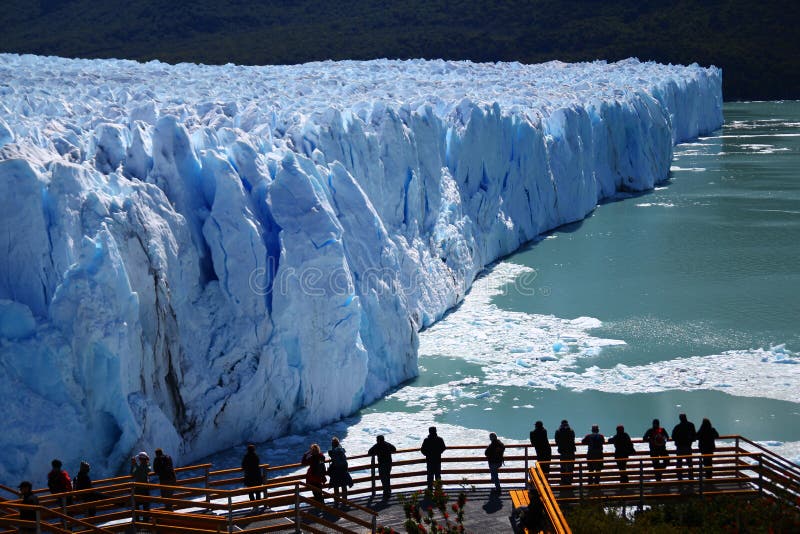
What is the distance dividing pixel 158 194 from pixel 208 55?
50696 mm

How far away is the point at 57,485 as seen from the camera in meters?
8.08

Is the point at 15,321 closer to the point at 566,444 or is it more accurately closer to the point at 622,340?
the point at 566,444

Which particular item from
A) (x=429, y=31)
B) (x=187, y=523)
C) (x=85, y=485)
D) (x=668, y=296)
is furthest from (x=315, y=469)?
(x=429, y=31)

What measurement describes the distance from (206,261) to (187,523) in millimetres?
4931

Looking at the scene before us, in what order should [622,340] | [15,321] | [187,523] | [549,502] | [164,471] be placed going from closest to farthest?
[549,502], [187,523], [164,471], [15,321], [622,340]

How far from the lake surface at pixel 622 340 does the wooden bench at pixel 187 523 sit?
3498mm

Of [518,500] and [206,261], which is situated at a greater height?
[206,261]

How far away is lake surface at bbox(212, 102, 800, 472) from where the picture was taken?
1254 centimetres

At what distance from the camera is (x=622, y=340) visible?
15.7m

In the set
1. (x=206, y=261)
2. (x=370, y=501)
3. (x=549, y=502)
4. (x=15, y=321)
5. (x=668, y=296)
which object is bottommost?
(x=668, y=296)

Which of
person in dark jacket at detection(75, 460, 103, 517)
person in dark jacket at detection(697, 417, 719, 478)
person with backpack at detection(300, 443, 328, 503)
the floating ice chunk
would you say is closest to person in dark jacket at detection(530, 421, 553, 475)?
person in dark jacket at detection(697, 417, 719, 478)

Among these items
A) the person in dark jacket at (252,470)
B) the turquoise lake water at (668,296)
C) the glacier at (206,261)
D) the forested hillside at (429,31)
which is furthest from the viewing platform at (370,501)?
the forested hillside at (429,31)

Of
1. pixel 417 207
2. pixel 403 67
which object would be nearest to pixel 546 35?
pixel 403 67

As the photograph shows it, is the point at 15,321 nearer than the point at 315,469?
No
